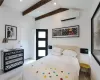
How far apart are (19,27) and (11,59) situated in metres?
1.87

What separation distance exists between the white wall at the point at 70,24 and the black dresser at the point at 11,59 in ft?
6.10

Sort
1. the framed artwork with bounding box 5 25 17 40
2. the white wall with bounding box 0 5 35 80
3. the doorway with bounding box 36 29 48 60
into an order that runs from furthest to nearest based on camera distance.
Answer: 1. the doorway with bounding box 36 29 48 60
2. the framed artwork with bounding box 5 25 17 40
3. the white wall with bounding box 0 5 35 80

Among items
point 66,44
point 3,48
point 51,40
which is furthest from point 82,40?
point 3,48

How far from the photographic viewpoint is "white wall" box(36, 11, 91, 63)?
3449mm

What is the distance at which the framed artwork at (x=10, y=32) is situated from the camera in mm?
3980

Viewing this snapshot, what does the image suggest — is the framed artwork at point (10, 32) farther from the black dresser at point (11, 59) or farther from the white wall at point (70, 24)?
the white wall at point (70, 24)

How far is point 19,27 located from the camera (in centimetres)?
464

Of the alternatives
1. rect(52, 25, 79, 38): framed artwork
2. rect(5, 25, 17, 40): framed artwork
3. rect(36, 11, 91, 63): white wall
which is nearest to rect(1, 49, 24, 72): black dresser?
rect(5, 25, 17, 40): framed artwork

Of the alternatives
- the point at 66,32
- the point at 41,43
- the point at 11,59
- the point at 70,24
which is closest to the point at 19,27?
the point at 41,43

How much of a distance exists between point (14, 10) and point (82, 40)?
12.4 feet

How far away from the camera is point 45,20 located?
500 centimetres

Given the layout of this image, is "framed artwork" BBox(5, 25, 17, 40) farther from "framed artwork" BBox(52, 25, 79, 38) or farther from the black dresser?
"framed artwork" BBox(52, 25, 79, 38)

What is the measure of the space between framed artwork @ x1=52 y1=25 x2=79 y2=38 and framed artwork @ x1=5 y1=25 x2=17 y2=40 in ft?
6.95

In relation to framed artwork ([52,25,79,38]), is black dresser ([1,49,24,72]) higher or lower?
lower
